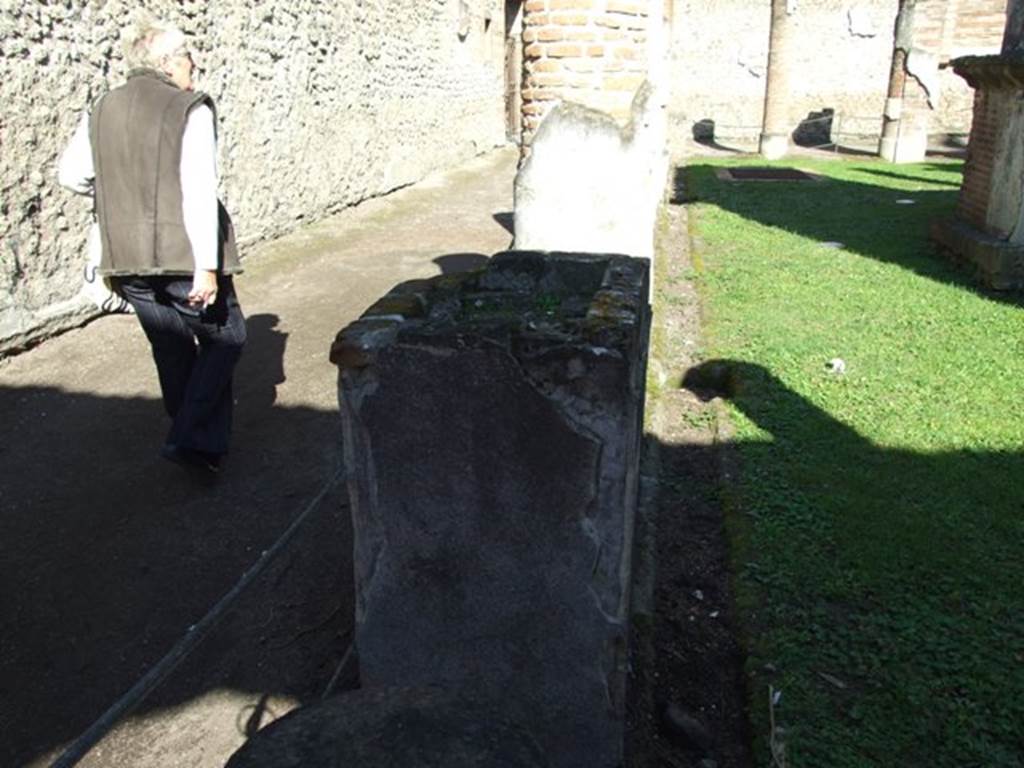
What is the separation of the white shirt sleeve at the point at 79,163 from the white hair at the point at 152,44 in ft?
1.04

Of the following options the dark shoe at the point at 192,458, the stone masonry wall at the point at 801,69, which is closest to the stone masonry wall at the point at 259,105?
the dark shoe at the point at 192,458

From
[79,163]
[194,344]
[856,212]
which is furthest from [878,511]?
[856,212]

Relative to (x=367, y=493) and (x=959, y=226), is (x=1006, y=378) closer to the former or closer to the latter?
(x=959, y=226)

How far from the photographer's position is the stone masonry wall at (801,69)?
20797 mm

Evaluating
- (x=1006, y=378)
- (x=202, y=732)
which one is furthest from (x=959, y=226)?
(x=202, y=732)

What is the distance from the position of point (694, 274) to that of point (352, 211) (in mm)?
4408

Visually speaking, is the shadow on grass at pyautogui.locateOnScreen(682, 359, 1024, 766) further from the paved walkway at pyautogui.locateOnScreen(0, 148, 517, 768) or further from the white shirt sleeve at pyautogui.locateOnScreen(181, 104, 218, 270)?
the white shirt sleeve at pyautogui.locateOnScreen(181, 104, 218, 270)

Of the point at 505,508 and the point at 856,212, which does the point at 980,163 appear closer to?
the point at 856,212

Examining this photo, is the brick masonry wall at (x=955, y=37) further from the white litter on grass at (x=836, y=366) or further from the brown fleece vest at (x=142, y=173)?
the brown fleece vest at (x=142, y=173)

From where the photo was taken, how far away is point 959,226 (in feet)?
24.4

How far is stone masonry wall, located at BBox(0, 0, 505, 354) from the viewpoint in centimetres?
502

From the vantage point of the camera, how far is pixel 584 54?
4715 mm

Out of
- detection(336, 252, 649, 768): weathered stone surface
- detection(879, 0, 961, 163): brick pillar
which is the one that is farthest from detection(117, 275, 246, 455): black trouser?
detection(879, 0, 961, 163): brick pillar

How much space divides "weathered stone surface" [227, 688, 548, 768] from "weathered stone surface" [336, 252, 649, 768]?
45 centimetres
